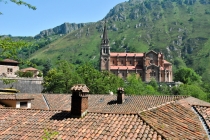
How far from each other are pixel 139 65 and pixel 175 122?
104 m

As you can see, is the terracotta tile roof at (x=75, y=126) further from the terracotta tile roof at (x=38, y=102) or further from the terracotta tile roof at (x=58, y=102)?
the terracotta tile roof at (x=58, y=102)

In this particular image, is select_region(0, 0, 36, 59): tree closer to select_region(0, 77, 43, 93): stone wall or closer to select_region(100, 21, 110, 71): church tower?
select_region(0, 77, 43, 93): stone wall

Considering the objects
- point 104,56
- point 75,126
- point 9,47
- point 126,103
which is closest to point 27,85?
point 126,103

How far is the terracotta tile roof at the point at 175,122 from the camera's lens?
10.5m

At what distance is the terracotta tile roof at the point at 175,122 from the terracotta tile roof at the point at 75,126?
0.57 metres

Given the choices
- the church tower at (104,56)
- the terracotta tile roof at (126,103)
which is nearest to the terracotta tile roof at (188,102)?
the terracotta tile roof at (126,103)

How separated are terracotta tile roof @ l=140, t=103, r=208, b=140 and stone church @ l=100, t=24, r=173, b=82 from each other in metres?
96.6

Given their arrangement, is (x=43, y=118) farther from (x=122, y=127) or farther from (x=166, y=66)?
(x=166, y=66)

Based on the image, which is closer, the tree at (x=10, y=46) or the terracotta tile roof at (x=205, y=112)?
the tree at (x=10, y=46)

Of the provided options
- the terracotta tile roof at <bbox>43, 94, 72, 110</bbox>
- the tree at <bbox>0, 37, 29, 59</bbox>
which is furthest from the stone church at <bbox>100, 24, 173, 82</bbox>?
the tree at <bbox>0, 37, 29, 59</bbox>

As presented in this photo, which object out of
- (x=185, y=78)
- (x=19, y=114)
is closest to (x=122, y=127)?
(x=19, y=114)

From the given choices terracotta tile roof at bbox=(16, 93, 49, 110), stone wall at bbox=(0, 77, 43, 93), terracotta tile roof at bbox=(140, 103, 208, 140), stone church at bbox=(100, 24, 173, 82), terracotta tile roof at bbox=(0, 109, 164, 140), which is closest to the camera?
terracotta tile roof at bbox=(0, 109, 164, 140)

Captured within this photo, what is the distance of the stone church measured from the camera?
11069 cm

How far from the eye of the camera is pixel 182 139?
10.1 m
